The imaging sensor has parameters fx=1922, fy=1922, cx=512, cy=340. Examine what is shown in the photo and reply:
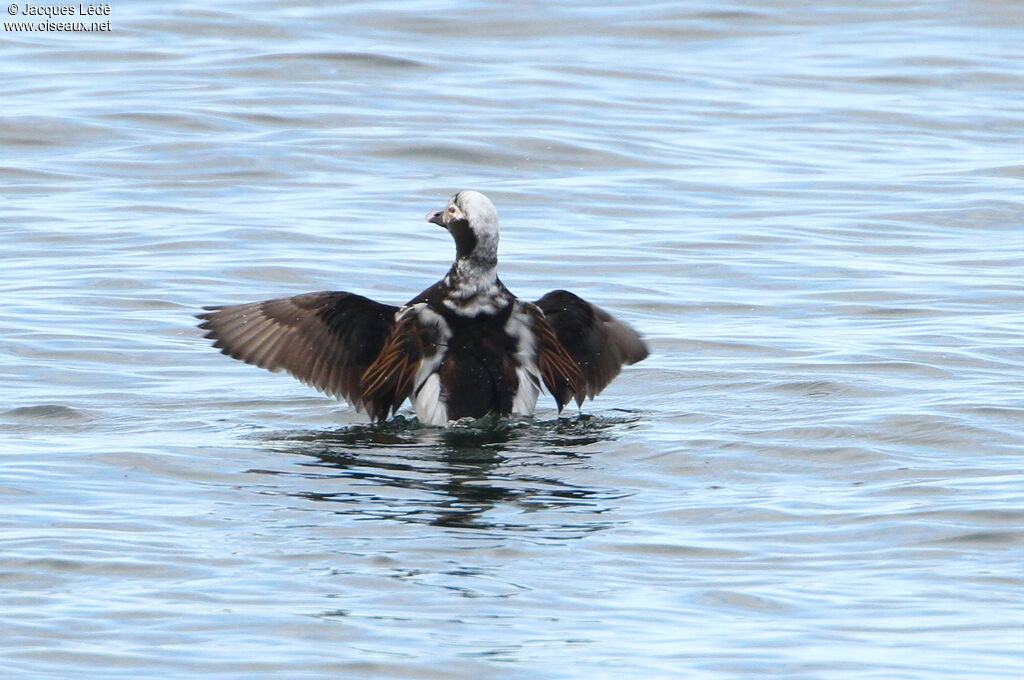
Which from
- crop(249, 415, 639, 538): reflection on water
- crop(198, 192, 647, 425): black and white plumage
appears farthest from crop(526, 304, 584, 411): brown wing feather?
crop(249, 415, 639, 538): reflection on water

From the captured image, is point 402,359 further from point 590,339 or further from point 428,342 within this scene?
point 590,339

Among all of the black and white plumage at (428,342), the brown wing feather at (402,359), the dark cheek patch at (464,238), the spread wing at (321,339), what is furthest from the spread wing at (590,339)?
the spread wing at (321,339)

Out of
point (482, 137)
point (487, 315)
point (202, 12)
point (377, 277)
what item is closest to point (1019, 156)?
point (482, 137)

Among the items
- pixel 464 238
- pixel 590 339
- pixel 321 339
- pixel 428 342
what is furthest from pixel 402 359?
pixel 590 339

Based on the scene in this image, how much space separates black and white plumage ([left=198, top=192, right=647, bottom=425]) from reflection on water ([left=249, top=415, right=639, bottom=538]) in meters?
0.13

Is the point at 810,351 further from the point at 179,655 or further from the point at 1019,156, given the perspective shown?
the point at 1019,156

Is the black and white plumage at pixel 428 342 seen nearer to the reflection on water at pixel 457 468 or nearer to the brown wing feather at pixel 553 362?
the brown wing feather at pixel 553 362

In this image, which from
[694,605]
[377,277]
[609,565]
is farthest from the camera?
[377,277]

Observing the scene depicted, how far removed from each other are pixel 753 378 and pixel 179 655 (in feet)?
14.9

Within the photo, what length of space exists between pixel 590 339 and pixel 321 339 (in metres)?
1.24

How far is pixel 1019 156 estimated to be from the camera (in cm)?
1594

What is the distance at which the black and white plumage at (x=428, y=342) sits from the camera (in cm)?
824

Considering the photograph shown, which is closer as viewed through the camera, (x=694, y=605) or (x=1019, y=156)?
(x=694, y=605)

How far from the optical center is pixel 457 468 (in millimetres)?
7344
